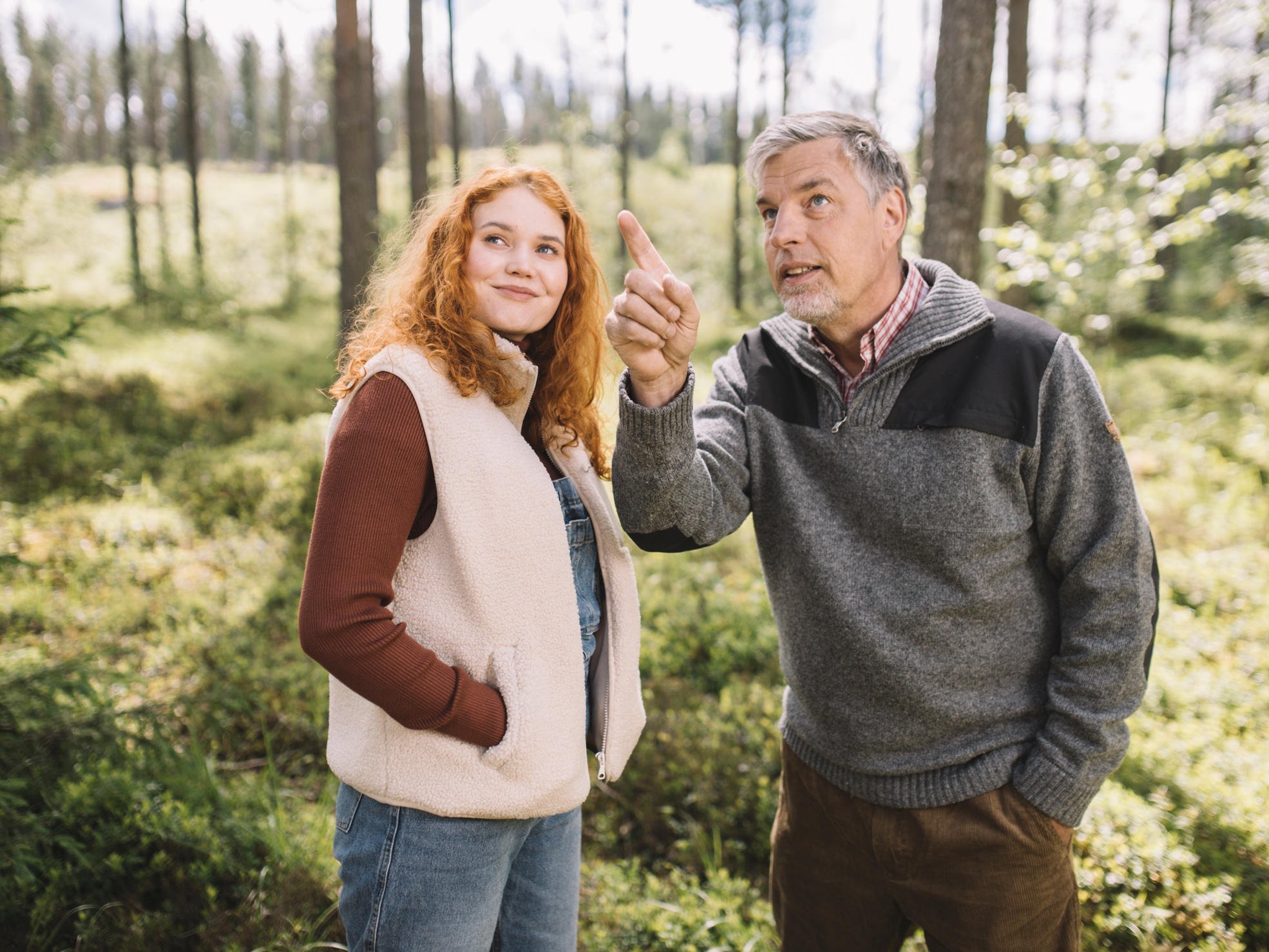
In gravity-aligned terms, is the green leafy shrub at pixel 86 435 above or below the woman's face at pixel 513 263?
below

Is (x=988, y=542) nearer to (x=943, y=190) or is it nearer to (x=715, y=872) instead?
(x=715, y=872)

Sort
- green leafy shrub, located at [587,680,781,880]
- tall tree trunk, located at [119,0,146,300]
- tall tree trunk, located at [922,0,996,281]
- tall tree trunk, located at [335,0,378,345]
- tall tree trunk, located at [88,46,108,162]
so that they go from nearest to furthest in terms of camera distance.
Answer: green leafy shrub, located at [587,680,781,880] < tall tree trunk, located at [922,0,996,281] < tall tree trunk, located at [335,0,378,345] < tall tree trunk, located at [119,0,146,300] < tall tree trunk, located at [88,46,108,162]

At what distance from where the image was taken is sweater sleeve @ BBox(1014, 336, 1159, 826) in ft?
6.12

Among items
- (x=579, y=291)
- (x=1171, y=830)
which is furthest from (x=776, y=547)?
(x=1171, y=830)

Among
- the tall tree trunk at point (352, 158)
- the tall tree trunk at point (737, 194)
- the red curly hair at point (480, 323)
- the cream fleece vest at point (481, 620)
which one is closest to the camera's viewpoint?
the cream fleece vest at point (481, 620)

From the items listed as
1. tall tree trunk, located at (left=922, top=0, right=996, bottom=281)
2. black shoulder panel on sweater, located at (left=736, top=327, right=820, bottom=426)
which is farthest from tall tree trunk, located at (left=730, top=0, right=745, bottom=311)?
black shoulder panel on sweater, located at (left=736, top=327, right=820, bottom=426)

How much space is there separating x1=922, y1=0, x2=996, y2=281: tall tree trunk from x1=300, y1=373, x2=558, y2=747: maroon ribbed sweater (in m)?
3.87

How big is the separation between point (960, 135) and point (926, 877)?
3997mm

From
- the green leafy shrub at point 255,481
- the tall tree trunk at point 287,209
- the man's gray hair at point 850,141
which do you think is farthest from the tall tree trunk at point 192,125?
the man's gray hair at point 850,141

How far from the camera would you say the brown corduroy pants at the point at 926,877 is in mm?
1910

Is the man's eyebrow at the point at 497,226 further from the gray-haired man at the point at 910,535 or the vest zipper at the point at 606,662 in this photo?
the vest zipper at the point at 606,662

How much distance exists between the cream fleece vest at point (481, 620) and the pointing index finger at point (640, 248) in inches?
18.6

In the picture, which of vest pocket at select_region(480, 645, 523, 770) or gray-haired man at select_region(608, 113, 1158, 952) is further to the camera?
gray-haired man at select_region(608, 113, 1158, 952)

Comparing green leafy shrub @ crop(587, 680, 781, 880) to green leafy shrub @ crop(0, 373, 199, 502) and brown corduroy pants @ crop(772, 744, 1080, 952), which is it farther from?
green leafy shrub @ crop(0, 373, 199, 502)
